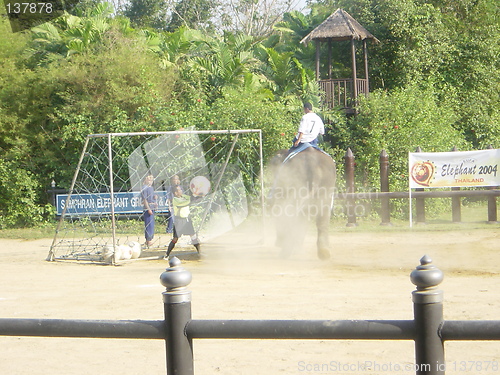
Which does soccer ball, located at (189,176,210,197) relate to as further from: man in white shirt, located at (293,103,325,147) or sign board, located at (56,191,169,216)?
man in white shirt, located at (293,103,325,147)

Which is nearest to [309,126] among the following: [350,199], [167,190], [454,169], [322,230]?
[322,230]

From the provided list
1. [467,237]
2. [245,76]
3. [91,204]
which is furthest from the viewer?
[245,76]

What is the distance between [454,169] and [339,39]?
8341mm

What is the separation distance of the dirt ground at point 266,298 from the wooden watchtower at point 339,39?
862 centimetres

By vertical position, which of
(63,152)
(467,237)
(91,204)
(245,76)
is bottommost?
(467,237)

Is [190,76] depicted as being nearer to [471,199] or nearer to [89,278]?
[471,199]

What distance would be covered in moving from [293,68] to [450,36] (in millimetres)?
5996

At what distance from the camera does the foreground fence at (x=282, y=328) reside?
9.44 feet

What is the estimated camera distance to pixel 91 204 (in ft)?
51.0

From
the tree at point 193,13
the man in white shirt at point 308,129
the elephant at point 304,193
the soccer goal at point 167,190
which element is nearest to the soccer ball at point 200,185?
the soccer goal at point 167,190

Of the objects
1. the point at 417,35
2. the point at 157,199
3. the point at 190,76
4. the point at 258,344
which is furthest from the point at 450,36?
the point at 258,344

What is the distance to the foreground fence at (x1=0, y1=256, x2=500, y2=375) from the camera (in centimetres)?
288

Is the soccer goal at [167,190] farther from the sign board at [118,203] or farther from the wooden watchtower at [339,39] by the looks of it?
the wooden watchtower at [339,39]

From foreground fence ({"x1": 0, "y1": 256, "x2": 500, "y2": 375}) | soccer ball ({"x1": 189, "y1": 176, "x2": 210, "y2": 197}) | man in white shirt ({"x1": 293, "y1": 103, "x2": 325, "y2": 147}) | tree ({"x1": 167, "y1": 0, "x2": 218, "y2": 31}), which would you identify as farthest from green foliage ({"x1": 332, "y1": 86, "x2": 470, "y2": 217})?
tree ({"x1": 167, "y1": 0, "x2": 218, "y2": 31})
